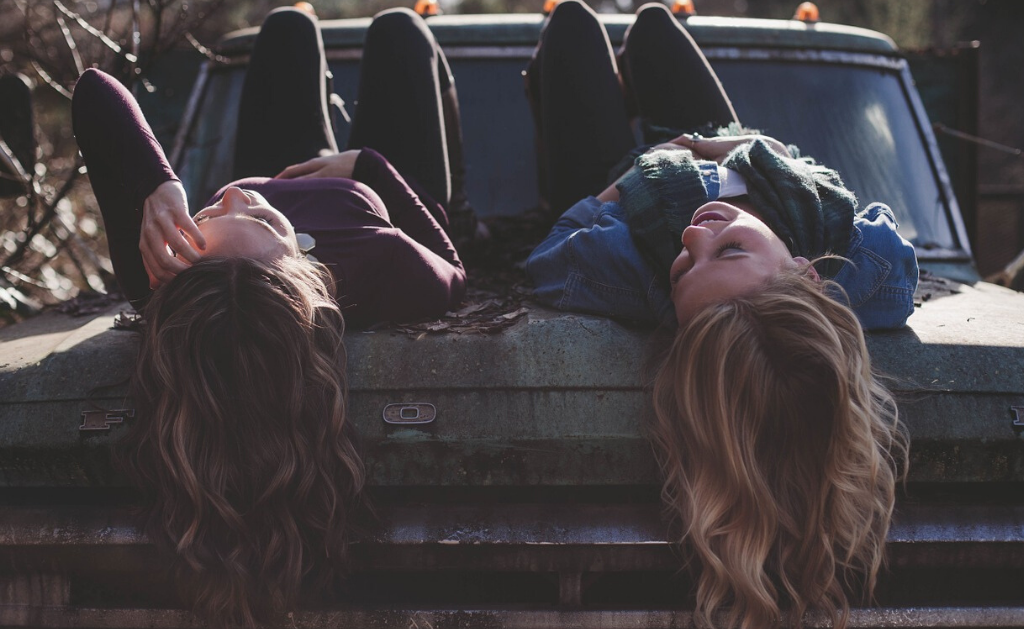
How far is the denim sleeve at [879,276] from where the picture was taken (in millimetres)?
2000

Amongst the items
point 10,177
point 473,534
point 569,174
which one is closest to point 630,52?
point 569,174

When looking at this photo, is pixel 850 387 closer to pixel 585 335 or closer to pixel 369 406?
pixel 585 335

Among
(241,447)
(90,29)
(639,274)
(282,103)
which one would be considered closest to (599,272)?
(639,274)

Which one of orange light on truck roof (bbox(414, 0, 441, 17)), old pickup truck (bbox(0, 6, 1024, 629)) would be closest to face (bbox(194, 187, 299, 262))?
old pickup truck (bbox(0, 6, 1024, 629))

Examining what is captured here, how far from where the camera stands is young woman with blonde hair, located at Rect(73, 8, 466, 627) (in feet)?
5.53

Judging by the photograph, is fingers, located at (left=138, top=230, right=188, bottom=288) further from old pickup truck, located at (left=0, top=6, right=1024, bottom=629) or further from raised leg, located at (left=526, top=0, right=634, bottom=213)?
raised leg, located at (left=526, top=0, right=634, bottom=213)

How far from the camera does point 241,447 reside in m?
1.74

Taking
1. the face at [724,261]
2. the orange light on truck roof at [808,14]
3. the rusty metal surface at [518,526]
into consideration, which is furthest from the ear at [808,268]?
the orange light on truck roof at [808,14]

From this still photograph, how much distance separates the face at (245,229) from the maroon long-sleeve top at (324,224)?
0.14m

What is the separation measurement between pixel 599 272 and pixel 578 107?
978 mm

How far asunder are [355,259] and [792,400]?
1108mm

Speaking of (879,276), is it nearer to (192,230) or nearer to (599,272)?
(599,272)

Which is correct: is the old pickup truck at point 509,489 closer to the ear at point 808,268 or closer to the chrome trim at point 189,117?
the ear at point 808,268

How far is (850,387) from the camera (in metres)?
1.67
